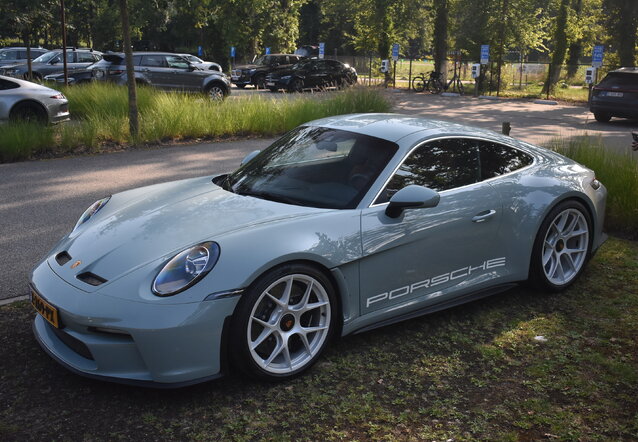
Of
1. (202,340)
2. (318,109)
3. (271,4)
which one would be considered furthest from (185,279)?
(271,4)

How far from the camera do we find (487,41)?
3212 centimetres

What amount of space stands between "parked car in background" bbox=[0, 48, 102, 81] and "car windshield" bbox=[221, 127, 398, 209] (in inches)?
894

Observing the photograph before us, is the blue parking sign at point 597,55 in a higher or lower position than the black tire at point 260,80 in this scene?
higher

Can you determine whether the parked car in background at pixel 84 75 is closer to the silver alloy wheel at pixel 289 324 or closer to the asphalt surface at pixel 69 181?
the asphalt surface at pixel 69 181

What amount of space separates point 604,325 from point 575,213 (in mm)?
979

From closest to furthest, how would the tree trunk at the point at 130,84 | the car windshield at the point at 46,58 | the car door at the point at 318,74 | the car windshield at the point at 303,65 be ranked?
the tree trunk at the point at 130,84 < the car windshield at the point at 46,58 < the car door at the point at 318,74 < the car windshield at the point at 303,65

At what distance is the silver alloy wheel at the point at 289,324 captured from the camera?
3693 mm

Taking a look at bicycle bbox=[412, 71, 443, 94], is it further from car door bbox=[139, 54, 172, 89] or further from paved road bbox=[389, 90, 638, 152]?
car door bbox=[139, 54, 172, 89]

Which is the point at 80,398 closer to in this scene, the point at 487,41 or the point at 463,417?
the point at 463,417

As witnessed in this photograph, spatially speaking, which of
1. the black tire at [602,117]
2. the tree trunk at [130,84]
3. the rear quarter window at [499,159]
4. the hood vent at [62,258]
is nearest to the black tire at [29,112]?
the tree trunk at [130,84]

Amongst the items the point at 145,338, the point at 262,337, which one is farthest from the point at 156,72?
the point at 145,338

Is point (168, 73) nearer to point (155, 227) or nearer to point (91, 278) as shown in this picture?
point (155, 227)

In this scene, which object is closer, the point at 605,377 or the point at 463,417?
the point at 463,417

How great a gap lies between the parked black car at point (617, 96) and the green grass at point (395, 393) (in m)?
16.0
